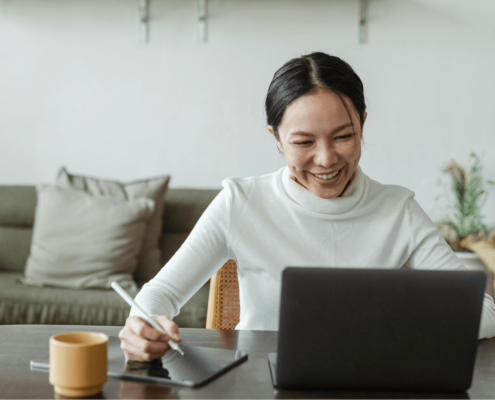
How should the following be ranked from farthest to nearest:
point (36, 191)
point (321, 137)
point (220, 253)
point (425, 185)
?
point (425, 185) < point (36, 191) < point (220, 253) < point (321, 137)

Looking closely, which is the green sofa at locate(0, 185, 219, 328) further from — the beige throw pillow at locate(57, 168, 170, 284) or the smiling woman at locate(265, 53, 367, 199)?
the smiling woman at locate(265, 53, 367, 199)

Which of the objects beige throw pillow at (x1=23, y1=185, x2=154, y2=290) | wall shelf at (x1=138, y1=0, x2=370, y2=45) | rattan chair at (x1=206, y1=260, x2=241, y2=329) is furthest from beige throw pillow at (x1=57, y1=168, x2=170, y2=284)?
rattan chair at (x1=206, y1=260, x2=241, y2=329)

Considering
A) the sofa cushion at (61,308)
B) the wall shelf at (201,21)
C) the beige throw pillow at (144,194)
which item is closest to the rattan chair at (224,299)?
the sofa cushion at (61,308)

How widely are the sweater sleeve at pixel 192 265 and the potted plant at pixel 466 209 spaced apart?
152cm

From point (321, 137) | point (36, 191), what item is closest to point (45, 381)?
point (321, 137)

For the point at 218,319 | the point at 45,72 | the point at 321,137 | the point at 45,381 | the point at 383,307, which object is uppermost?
the point at 45,72

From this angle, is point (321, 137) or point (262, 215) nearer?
point (321, 137)

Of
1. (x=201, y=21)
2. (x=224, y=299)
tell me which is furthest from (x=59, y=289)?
(x=201, y=21)

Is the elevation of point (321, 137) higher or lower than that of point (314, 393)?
higher

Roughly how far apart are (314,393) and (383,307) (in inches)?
5.9

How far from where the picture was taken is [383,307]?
61cm

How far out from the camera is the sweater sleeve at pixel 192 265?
99cm

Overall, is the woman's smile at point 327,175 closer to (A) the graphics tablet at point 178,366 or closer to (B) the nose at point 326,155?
(B) the nose at point 326,155

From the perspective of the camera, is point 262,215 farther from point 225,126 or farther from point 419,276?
point 225,126
